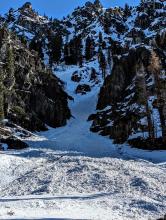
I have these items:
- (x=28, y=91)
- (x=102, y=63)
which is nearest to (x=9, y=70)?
(x=28, y=91)

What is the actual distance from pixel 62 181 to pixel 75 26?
14616cm

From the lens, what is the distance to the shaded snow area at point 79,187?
85.5 ft

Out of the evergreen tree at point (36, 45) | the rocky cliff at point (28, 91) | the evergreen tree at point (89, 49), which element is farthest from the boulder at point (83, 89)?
the evergreen tree at point (36, 45)

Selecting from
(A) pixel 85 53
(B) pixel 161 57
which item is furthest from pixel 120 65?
(A) pixel 85 53

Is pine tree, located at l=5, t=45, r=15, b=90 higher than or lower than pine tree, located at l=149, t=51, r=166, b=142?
higher

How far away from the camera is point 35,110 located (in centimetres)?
9431

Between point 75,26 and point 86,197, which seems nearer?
point 86,197

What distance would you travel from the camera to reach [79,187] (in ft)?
114

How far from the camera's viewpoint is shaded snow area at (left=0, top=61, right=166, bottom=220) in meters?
26.1

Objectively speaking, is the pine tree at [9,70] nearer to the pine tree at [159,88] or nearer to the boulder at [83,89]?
the pine tree at [159,88]

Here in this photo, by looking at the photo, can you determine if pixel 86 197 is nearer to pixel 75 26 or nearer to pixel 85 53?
pixel 85 53

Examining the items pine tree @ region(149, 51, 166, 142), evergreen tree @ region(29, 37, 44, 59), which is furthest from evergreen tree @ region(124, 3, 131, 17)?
pine tree @ region(149, 51, 166, 142)

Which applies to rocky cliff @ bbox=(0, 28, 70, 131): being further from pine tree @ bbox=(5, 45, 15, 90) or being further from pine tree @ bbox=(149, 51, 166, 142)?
pine tree @ bbox=(149, 51, 166, 142)

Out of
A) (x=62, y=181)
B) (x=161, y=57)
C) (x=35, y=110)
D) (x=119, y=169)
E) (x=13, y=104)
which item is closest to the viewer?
(x=62, y=181)
